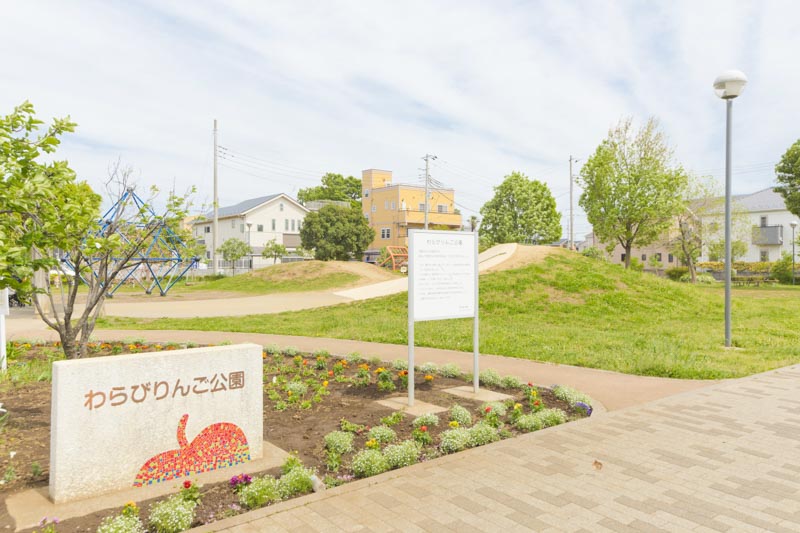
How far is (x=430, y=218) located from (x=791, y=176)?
36171mm

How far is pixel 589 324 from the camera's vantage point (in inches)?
578

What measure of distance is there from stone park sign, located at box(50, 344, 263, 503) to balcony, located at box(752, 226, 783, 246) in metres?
62.8

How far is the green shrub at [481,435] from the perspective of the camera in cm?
502

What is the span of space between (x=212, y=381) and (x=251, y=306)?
60.4 ft

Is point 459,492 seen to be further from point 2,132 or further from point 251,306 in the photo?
point 251,306

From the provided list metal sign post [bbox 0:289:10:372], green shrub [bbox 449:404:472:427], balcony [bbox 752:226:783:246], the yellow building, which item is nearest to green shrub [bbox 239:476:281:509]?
green shrub [bbox 449:404:472:427]

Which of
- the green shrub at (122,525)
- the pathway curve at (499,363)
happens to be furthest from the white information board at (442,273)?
the green shrub at (122,525)

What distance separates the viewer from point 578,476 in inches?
168

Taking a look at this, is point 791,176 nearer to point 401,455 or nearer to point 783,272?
point 783,272

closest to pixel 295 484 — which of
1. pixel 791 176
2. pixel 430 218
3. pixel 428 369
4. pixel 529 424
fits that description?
pixel 529 424

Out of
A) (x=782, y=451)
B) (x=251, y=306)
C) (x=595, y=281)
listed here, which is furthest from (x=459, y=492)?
(x=251, y=306)

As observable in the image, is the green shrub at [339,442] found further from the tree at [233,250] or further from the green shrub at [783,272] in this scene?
the tree at [233,250]

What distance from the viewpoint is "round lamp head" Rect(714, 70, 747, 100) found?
10.3 m

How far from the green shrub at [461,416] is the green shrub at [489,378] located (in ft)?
5.96
